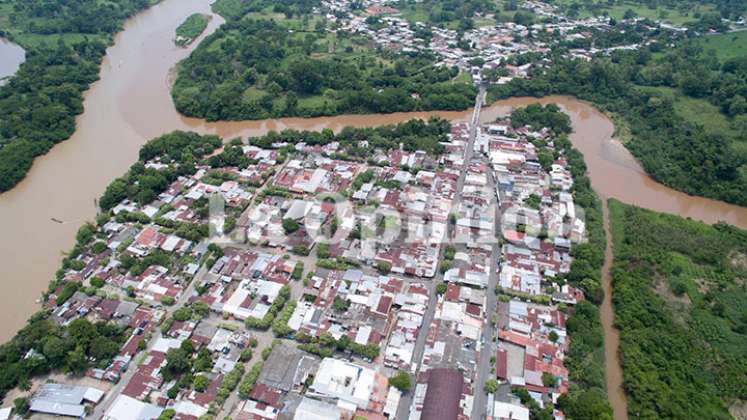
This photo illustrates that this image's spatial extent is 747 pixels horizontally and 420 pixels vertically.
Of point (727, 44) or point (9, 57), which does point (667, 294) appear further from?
point (9, 57)

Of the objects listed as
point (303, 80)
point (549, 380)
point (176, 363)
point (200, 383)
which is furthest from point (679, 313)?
point (303, 80)

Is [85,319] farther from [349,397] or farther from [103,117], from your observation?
[103,117]

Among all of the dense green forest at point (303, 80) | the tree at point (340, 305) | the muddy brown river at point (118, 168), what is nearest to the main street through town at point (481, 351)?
the tree at point (340, 305)

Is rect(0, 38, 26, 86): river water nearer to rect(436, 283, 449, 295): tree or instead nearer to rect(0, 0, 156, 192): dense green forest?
rect(0, 0, 156, 192): dense green forest

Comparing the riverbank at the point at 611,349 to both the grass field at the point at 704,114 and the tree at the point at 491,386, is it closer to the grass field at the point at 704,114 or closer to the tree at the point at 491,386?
the tree at the point at 491,386

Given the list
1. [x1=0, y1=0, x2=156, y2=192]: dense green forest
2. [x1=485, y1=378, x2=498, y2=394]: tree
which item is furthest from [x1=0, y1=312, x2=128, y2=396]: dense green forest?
[x1=485, y1=378, x2=498, y2=394]: tree
